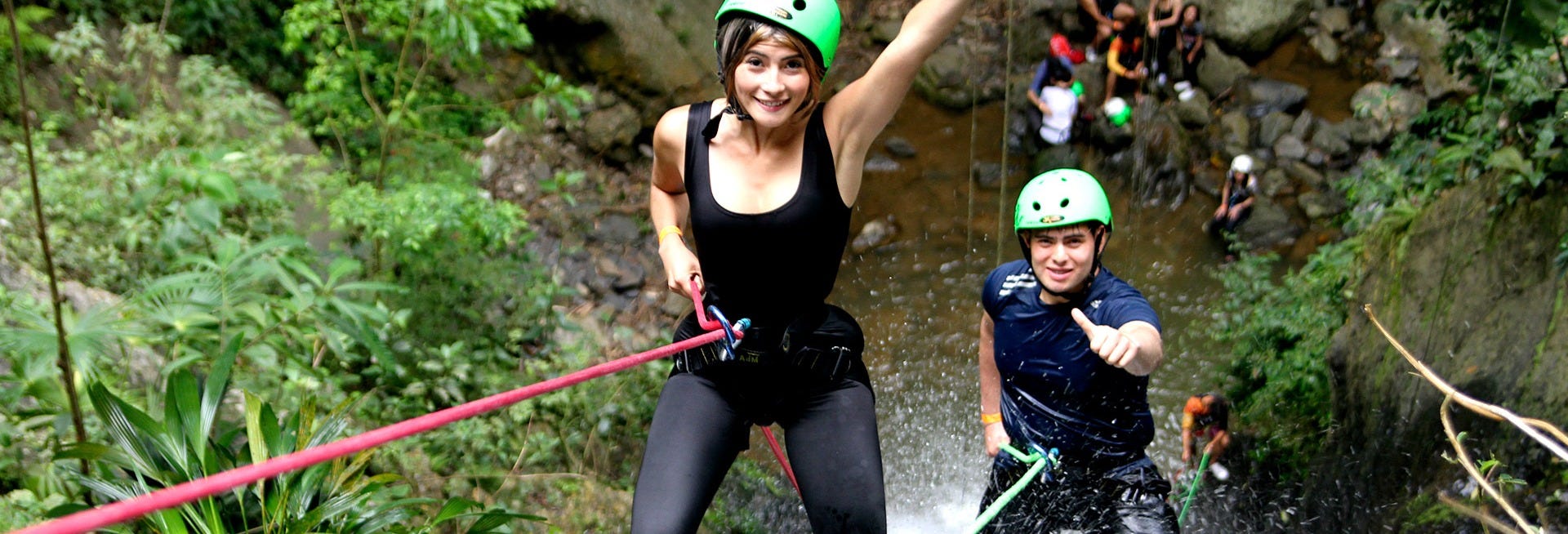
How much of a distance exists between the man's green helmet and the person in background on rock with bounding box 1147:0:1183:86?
7.52 m

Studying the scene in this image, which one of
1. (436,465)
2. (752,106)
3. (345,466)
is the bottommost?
(436,465)

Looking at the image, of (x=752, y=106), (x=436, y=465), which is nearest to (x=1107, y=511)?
(x=752, y=106)

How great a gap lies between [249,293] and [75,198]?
127 cm

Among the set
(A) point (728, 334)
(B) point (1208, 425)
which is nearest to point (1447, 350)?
(B) point (1208, 425)

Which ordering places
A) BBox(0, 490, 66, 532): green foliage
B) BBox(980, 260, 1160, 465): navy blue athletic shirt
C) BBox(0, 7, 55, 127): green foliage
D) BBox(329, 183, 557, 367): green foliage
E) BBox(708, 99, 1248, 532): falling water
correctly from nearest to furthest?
BBox(0, 490, 66, 532): green foliage
BBox(980, 260, 1160, 465): navy blue athletic shirt
BBox(329, 183, 557, 367): green foliage
BBox(0, 7, 55, 127): green foliage
BBox(708, 99, 1248, 532): falling water

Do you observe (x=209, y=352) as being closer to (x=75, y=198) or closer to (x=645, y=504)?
(x=75, y=198)

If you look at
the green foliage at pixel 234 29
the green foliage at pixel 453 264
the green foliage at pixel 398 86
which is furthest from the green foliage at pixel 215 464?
the green foliage at pixel 234 29

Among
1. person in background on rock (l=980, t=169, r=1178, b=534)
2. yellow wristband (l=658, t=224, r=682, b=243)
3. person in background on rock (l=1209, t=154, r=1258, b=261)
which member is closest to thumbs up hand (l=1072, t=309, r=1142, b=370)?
person in background on rock (l=980, t=169, r=1178, b=534)

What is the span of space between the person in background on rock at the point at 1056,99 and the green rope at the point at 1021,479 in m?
6.38

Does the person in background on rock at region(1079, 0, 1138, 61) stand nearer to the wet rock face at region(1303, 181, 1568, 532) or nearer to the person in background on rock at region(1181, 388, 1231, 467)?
the wet rock face at region(1303, 181, 1568, 532)

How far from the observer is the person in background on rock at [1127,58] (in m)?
10.1

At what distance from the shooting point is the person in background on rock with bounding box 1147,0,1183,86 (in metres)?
10.2

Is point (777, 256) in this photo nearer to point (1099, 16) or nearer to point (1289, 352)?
point (1289, 352)

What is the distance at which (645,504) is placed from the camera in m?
2.68
